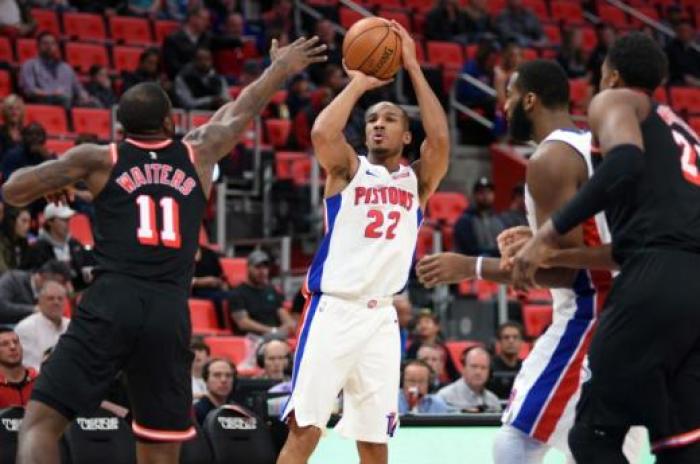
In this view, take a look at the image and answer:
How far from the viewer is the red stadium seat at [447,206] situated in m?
16.5

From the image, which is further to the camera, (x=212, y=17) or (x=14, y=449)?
(x=212, y=17)

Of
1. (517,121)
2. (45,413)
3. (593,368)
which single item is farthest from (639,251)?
(45,413)

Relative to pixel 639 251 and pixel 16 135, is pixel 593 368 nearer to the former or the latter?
pixel 639 251

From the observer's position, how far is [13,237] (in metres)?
13.0

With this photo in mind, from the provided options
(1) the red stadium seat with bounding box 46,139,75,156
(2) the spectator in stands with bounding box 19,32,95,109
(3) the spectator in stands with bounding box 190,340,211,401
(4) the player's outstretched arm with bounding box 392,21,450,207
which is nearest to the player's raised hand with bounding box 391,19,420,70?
(4) the player's outstretched arm with bounding box 392,21,450,207

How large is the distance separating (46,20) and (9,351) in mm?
7535

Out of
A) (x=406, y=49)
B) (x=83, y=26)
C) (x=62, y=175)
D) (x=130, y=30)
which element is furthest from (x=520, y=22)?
(x=62, y=175)

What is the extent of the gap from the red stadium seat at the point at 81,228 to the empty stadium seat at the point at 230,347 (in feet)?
5.35

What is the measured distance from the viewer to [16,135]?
14.1 m

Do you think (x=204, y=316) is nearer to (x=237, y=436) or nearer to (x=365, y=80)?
(x=237, y=436)

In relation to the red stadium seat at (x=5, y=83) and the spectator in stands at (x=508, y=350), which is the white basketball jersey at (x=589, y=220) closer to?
the spectator in stands at (x=508, y=350)

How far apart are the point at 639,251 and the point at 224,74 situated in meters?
12.6

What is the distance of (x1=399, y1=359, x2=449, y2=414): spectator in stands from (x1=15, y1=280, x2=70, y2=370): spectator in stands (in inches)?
105

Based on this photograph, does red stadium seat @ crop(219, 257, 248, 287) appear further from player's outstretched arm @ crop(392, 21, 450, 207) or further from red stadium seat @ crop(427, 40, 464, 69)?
player's outstretched arm @ crop(392, 21, 450, 207)
